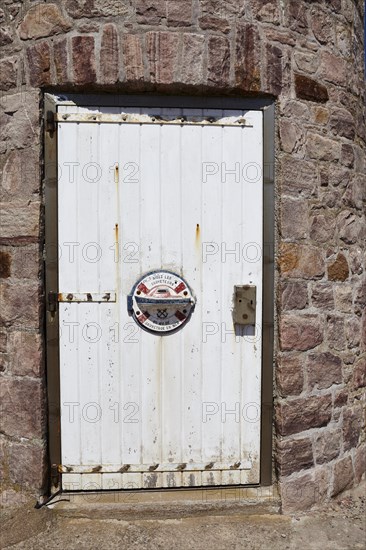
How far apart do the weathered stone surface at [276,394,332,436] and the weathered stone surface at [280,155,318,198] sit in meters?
1.22

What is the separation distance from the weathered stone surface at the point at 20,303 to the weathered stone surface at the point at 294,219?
145cm

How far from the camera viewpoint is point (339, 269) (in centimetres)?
259

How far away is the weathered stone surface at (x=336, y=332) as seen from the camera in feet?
8.37

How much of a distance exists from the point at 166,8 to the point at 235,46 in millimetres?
427

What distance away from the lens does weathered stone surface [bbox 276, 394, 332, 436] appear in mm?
2432

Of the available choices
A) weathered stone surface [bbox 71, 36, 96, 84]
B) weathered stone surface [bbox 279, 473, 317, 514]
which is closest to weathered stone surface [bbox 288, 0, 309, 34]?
weathered stone surface [bbox 71, 36, 96, 84]

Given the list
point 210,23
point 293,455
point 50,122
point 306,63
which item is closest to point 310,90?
point 306,63

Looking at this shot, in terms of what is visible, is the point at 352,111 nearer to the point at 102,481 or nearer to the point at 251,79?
the point at 251,79

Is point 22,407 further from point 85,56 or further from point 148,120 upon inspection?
point 85,56

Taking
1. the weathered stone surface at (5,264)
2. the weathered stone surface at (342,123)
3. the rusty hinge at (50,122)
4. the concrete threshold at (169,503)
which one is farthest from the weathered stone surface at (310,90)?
the concrete threshold at (169,503)

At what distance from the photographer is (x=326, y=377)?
2.54 meters

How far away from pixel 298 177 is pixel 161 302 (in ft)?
3.55

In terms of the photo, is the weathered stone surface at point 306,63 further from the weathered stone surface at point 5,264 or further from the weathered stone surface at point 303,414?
the weathered stone surface at point 5,264

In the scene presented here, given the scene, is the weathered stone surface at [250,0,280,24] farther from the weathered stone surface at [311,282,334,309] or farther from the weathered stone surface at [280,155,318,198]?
the weathered stone surface at [311,282,334,309]
